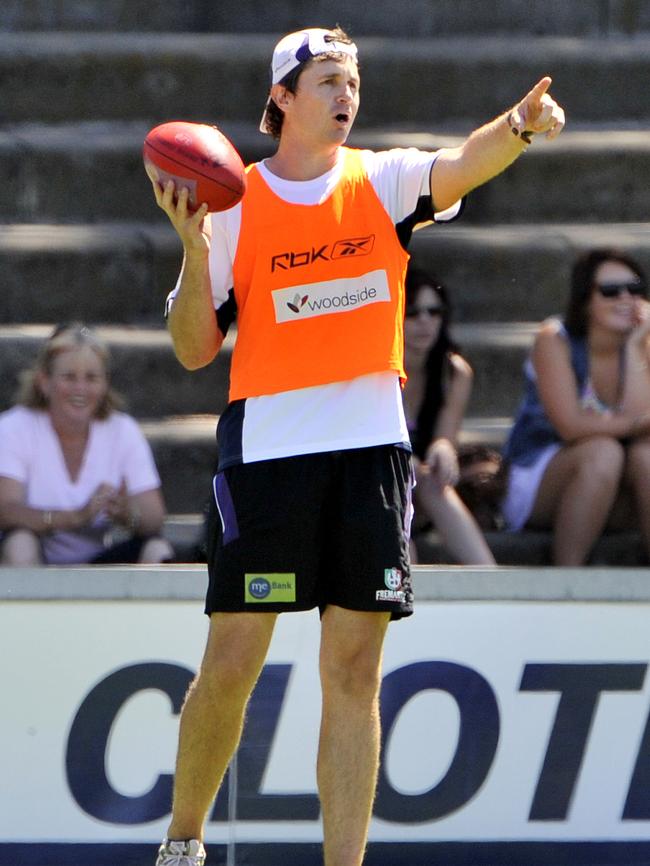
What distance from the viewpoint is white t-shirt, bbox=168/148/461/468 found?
385 centimetres

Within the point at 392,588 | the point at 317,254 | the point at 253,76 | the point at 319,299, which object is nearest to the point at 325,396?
the point at 319,299

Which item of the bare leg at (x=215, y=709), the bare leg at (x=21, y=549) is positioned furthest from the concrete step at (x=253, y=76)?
the bare leg at (x=215, y=709)

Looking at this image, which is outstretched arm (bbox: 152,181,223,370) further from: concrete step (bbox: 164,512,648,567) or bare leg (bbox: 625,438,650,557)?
bare leg (bbox: 625,438,650,557)

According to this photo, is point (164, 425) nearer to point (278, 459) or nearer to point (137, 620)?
point (137, 620)

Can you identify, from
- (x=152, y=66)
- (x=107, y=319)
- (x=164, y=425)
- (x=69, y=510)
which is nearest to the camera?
(x=69, y=510)

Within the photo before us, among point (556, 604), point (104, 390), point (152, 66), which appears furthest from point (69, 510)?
point (152, 66)

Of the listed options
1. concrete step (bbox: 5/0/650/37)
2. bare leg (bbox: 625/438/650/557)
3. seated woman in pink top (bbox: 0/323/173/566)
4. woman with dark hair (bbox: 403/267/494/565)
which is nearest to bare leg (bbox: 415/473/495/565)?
woman with dark hair (bbox: 403/267/494/565)

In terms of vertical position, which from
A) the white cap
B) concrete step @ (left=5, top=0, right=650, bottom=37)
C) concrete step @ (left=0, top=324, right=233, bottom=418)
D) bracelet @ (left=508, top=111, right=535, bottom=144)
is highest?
concrete step @ (left=5, top=0, right=650, bottom=37)

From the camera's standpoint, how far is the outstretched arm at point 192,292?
3.72 metres

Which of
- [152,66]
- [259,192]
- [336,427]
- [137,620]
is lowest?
[137,620]

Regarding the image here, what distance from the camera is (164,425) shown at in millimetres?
6508

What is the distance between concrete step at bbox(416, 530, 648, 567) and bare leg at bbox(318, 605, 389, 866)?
5.55ft

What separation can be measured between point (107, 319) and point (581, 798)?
10.4 feet

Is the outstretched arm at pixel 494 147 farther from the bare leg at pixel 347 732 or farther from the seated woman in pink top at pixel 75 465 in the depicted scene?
the seated woman in pink top at pixel 75 465
